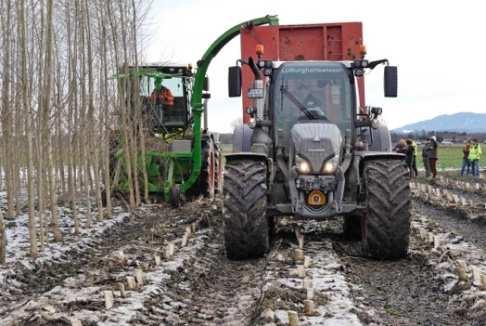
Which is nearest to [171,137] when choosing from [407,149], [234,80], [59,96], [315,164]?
[59,96]

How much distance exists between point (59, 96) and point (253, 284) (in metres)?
6.63

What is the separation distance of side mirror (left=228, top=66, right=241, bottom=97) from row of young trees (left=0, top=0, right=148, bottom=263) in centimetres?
270

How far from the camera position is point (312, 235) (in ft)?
33.9

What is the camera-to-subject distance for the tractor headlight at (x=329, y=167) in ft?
28.2

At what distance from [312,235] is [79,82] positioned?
5222 mm

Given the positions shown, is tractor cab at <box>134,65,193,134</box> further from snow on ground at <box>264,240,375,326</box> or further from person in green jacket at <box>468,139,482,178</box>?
person in green jacket at <box>468,139,482,178</box>

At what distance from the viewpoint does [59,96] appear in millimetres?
12594

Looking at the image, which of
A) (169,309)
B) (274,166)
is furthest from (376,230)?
(169,309)

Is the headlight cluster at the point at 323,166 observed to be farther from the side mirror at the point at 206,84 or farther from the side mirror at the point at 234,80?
the side mirror at the point at 206,84

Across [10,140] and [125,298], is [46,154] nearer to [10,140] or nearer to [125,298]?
[10,140]

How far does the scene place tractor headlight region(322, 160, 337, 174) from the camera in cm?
859

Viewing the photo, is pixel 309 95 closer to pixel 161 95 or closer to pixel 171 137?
pixel 171 137

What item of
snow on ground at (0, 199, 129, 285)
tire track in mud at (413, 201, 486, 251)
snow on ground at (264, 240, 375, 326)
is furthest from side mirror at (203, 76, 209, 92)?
snow on ground at (264, 240, 375, 326)

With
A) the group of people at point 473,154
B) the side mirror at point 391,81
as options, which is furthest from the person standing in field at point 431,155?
the side mirror at point 391,81
